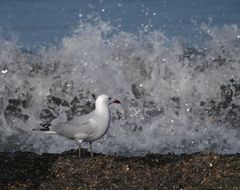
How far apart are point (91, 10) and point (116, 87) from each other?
10765mm

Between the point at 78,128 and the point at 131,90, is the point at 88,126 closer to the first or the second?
the point at 78,128

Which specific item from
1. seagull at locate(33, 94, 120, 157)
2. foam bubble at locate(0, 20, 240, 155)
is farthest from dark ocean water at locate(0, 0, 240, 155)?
seagull at locate(33, 94, 120, 157)

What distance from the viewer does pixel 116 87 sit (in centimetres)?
1248

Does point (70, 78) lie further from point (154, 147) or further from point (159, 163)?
point (159, 163)

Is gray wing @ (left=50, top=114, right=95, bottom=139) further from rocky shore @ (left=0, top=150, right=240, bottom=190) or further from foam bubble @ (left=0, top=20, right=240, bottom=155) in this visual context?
foam bubble @ (left=0, top=20, right=240, bottom=155)

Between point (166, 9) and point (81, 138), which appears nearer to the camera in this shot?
point (81, 138)

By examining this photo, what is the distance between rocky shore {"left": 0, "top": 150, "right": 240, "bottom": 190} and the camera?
6016mm

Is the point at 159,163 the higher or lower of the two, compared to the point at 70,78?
lower

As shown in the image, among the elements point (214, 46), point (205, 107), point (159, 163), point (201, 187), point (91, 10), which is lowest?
point (201, 187)

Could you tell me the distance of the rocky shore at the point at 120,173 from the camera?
6.02 meters

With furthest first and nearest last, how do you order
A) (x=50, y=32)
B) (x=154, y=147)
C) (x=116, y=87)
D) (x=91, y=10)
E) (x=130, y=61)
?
(x=91, y=10), (x=50, y=32), (x=130, y=61), (x=116, y=87), (x=154, y=147)

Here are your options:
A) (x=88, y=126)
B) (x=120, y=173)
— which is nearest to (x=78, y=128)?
(x=88, y=126)

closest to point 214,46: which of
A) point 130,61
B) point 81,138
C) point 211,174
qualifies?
point 130,61

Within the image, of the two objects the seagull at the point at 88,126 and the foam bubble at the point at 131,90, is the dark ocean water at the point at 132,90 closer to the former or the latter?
the foam bubble at the point at 131,90
